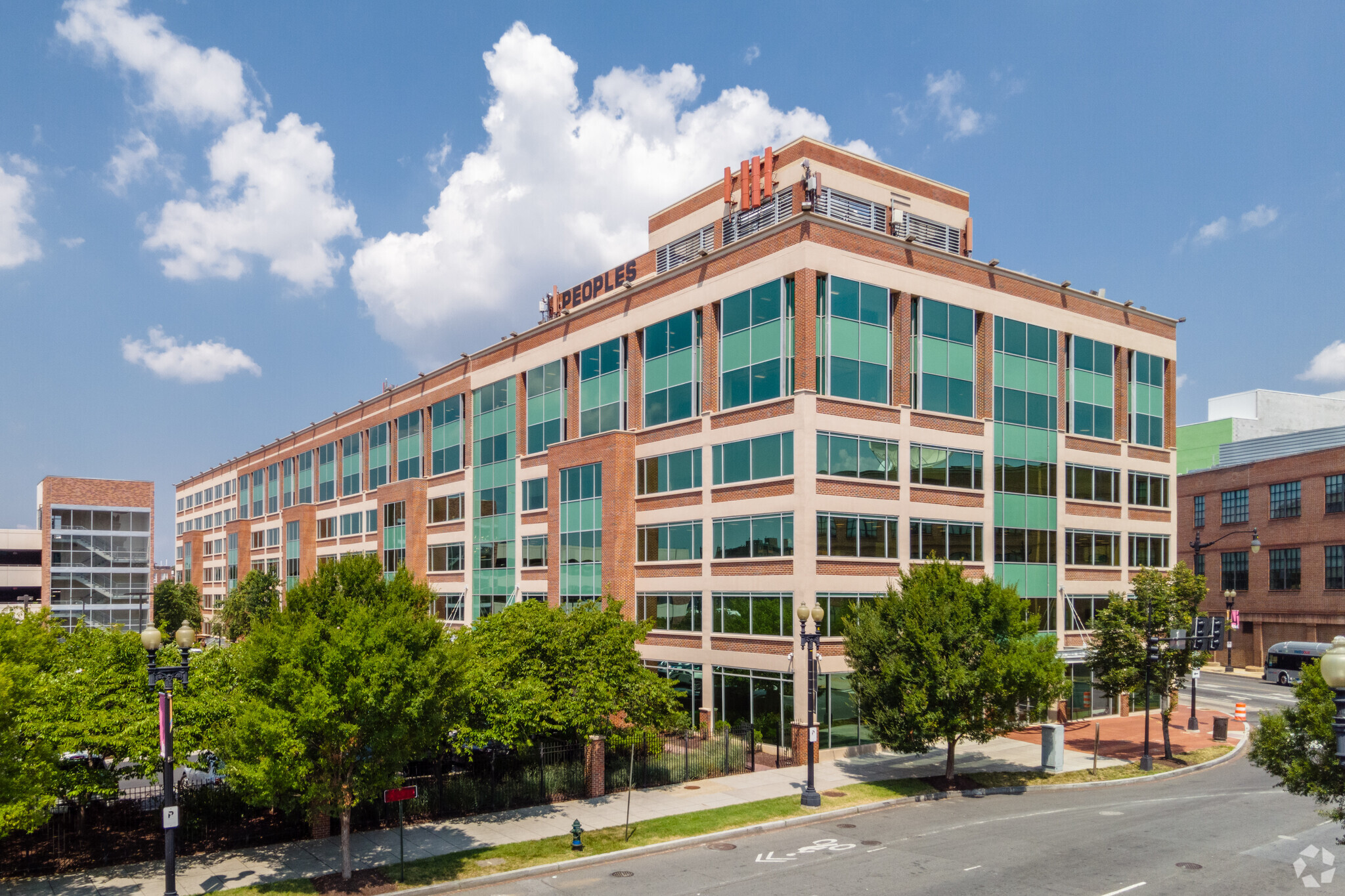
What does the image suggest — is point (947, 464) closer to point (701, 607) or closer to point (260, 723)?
point (701, 607)

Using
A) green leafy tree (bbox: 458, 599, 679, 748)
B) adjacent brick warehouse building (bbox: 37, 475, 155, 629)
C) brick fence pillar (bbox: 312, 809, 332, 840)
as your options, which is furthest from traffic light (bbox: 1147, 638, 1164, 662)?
adjacent brick warehouse building (bbox: 37, 475, 155, 629)

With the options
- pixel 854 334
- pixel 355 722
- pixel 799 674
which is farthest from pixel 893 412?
pixel 355 722

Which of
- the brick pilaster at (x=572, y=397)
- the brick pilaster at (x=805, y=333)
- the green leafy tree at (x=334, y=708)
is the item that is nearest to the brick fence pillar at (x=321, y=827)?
the green leafy tree at (x=334, y=708)

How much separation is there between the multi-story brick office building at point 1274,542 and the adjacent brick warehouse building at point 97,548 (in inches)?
3569

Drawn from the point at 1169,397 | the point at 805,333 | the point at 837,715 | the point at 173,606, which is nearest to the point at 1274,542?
the point at 1169,397

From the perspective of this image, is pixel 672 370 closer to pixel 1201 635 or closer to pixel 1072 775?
pixel 1072 775

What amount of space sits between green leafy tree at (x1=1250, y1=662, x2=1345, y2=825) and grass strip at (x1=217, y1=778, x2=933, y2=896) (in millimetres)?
12489

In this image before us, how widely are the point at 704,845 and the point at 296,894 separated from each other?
9705 millimetres

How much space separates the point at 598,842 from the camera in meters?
23.7

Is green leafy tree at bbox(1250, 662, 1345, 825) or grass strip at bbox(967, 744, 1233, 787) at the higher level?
green leafy tree at bbox(1250, 662, 1345, 825)

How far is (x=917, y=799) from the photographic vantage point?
29234 mm

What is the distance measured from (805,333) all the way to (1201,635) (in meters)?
19.2

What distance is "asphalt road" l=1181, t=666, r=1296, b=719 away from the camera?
51812mm

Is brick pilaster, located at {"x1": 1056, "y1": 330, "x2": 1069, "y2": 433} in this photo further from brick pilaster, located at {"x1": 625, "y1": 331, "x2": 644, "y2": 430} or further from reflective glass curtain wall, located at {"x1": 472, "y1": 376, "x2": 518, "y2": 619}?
reflective glass curtain wall, located at {"x1": 472, "y1": 376, "x2": 518, "y2": 619}
